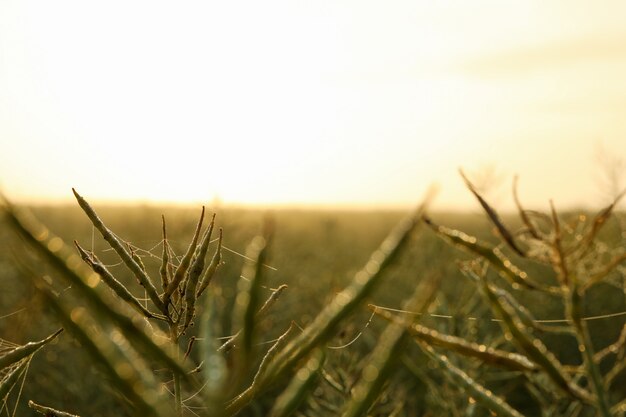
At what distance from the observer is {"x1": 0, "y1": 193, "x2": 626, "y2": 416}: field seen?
329mm

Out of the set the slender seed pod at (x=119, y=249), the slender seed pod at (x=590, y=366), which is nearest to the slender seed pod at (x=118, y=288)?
the slender seed pod at (x=119, y=249)

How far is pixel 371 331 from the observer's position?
312cm

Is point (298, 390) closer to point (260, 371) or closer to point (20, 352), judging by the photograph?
point (260, 371)

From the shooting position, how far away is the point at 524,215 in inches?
25.0

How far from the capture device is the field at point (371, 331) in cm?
33

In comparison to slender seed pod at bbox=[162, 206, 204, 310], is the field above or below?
below

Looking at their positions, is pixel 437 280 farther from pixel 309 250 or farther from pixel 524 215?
pixel 309 250

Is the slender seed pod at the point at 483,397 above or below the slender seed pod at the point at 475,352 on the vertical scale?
below

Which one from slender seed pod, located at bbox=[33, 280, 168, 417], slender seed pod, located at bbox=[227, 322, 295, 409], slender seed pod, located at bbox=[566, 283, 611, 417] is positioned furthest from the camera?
slender seed pod, located at bbox=[566, 283, 611, 417]

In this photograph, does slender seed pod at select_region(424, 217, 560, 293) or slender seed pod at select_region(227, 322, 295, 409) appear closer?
slender seed pod at select_region(227, 322, 295, 409)

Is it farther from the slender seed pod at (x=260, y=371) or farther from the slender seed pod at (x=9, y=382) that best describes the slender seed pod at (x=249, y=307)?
the slender seed pod at (x=9, y=382)

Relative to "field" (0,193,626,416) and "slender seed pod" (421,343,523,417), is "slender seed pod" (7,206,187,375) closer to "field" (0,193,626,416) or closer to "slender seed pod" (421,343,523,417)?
"field" (0,193,626,416)

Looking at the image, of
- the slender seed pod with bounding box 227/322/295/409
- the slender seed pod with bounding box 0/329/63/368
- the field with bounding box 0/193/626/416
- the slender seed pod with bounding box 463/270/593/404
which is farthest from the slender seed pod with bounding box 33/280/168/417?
the slender seed pod with bounding box 463/270/593/404

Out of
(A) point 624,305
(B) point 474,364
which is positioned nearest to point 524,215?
(B) point 474,364
